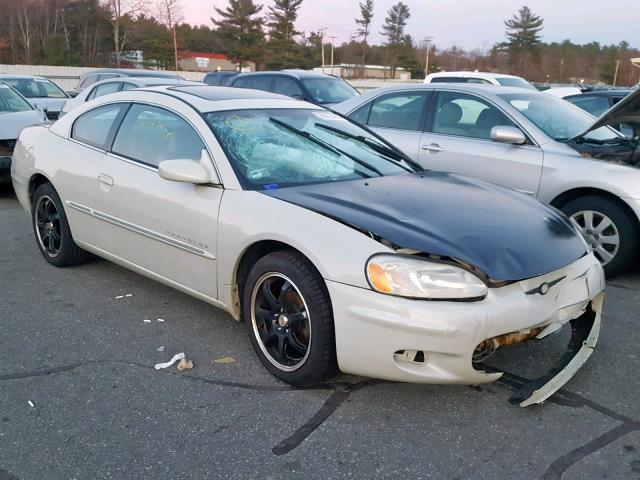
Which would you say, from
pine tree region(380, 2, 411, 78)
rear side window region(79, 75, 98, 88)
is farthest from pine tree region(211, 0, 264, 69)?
rear side window region(79, 75, 98, 88)

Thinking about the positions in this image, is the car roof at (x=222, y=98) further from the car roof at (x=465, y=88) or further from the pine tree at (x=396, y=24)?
the pine tree at (x=396, y=24)

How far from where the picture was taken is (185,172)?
11.1 feet

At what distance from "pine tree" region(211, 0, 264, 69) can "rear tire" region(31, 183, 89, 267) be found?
192ft

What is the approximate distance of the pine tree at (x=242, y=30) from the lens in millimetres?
60469

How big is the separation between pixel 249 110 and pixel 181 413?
2012mm

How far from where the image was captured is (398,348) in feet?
8.75

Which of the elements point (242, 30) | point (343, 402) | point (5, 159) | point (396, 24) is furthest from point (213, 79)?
point (396, 24)

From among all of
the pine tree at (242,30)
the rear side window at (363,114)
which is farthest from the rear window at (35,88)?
the pine tree at (242,30)

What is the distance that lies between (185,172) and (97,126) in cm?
155

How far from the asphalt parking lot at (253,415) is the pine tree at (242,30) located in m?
60.3

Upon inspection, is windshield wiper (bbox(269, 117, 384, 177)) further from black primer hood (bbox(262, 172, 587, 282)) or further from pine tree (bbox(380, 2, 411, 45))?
pine tree (bbox(380, 2, 411, 45))

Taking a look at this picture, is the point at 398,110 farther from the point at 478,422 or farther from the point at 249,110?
the point at 478,422

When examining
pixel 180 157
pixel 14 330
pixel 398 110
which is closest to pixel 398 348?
pixel 180 157

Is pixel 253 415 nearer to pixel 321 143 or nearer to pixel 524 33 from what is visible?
pixel 321 143
